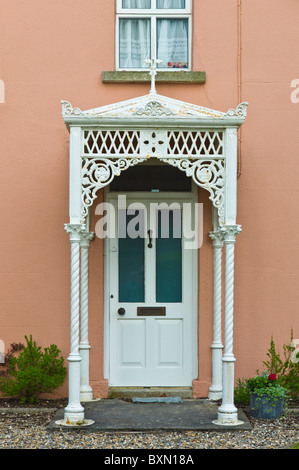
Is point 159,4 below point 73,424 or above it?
above

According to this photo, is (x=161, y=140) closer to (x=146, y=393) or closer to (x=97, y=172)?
(x=97, y=172)

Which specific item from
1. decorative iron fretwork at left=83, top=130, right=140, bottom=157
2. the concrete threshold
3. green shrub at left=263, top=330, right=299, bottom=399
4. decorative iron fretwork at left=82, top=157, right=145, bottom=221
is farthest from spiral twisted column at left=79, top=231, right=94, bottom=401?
green shrub at left=263, top=330, right=299, bottom=399

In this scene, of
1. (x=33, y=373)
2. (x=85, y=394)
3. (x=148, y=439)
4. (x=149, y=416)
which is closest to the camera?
(x=148, y=439)

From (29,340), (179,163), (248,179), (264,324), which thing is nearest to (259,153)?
(248,179)

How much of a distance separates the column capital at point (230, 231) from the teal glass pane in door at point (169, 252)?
1.36 m

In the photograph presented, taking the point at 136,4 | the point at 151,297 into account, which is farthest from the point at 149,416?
the point at 136,4

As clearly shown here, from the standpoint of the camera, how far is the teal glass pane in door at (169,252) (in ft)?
Answer: 26.3

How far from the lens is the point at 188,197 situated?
316 inches

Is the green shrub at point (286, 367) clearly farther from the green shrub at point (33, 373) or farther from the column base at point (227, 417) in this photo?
the green shrub at point (33, 373)

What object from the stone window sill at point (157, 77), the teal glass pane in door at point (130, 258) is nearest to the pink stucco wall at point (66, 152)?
the stone window sill at point (157, 77)

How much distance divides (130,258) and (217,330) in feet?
4.46

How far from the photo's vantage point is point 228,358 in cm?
664

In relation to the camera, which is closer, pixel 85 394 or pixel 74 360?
pixel 74 360

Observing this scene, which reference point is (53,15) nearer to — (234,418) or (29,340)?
(29,340)
